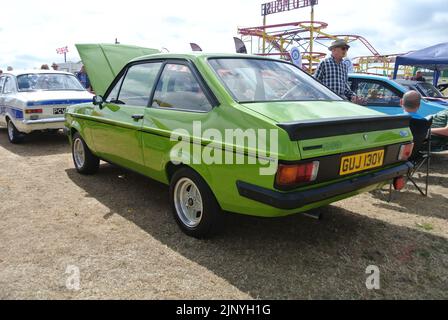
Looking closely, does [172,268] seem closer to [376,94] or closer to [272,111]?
[272,111]

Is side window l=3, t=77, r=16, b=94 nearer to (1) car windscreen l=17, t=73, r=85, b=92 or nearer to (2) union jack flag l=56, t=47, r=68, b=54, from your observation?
(1) car windscreen l=17, t=73, r=85, b=92

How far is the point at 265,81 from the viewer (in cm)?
319

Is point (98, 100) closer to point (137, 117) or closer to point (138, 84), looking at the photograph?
point (138, 84)

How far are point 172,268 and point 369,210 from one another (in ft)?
7.75

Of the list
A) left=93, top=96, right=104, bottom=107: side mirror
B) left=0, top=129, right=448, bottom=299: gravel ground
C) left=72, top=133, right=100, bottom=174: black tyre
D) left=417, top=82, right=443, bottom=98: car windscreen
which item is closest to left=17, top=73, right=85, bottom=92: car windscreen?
left=72, top=133, right=100, bottom=174: black tyre

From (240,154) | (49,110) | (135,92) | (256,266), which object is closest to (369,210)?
(256,266)

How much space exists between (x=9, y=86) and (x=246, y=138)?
7499 millimetres

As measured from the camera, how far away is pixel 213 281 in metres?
2.52

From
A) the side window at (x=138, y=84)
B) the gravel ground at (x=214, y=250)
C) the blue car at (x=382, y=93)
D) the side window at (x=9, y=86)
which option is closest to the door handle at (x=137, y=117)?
the side window at (x=138, y=84)

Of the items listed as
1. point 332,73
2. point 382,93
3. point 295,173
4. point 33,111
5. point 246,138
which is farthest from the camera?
point 33,111

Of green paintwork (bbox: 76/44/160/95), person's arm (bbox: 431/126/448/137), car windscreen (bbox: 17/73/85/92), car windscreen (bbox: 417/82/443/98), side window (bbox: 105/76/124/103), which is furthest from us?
car windscreen (bbox: 417/82/443/98)

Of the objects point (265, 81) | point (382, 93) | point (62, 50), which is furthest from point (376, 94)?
point (62, 50)

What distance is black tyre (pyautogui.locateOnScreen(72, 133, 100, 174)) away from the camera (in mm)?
5004
